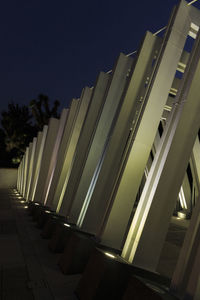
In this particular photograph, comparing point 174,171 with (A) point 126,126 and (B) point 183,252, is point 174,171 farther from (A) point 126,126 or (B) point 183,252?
(A) point 126,126

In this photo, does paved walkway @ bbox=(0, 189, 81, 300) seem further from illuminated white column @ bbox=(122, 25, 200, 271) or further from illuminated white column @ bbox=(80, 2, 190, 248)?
illuminated white column @ bbox=(122, 25, 200, 271)

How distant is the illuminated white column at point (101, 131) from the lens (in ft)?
22.7

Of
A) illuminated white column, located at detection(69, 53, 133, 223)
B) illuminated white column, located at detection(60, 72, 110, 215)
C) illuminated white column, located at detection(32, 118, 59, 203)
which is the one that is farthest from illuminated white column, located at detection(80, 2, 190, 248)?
illuminated white column, located at detection(32, 118, 59, 203)

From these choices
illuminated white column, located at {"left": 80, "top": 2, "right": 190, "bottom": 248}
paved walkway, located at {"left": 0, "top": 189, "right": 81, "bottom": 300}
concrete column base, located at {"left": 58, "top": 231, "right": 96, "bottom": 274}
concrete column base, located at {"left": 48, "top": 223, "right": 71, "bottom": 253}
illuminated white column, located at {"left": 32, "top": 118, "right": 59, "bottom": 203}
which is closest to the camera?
paved walkway, located at {"left": 0, "top": 189, "right": 81, "bottom": 300}

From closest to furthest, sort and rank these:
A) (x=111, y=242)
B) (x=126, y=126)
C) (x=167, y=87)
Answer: (x=111, y=242) → (x=167, y=87) → (x=126, y=126)

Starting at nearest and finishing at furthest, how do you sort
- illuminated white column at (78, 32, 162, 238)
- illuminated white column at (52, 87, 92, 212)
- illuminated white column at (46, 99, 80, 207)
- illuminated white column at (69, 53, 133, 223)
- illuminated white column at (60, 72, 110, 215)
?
illuminated white column at (78, 32, 162, 238) < illuminated white column at (69, 53, 133, 223) < illuminated white column at (60, 72, 110, 215) < illuminated white column at (52, 87, 92, 212) < illuminated white column at (46, 99, 80, 207)

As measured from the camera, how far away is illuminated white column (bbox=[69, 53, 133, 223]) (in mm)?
6920

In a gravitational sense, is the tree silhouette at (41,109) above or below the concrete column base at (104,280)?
above

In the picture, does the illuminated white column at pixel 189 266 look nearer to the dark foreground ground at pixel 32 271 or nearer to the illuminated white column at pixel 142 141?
the dark foreground ground at pixel 32 271

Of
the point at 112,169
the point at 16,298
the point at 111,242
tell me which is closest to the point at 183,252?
the point at 111,242

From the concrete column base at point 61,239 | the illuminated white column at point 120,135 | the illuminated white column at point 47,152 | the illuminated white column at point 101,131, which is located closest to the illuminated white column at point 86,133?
the illuminated white column at point 101,131

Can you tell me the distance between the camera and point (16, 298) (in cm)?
329

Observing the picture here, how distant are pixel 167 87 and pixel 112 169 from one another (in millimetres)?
2405

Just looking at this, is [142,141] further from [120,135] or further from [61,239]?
[61,239]
